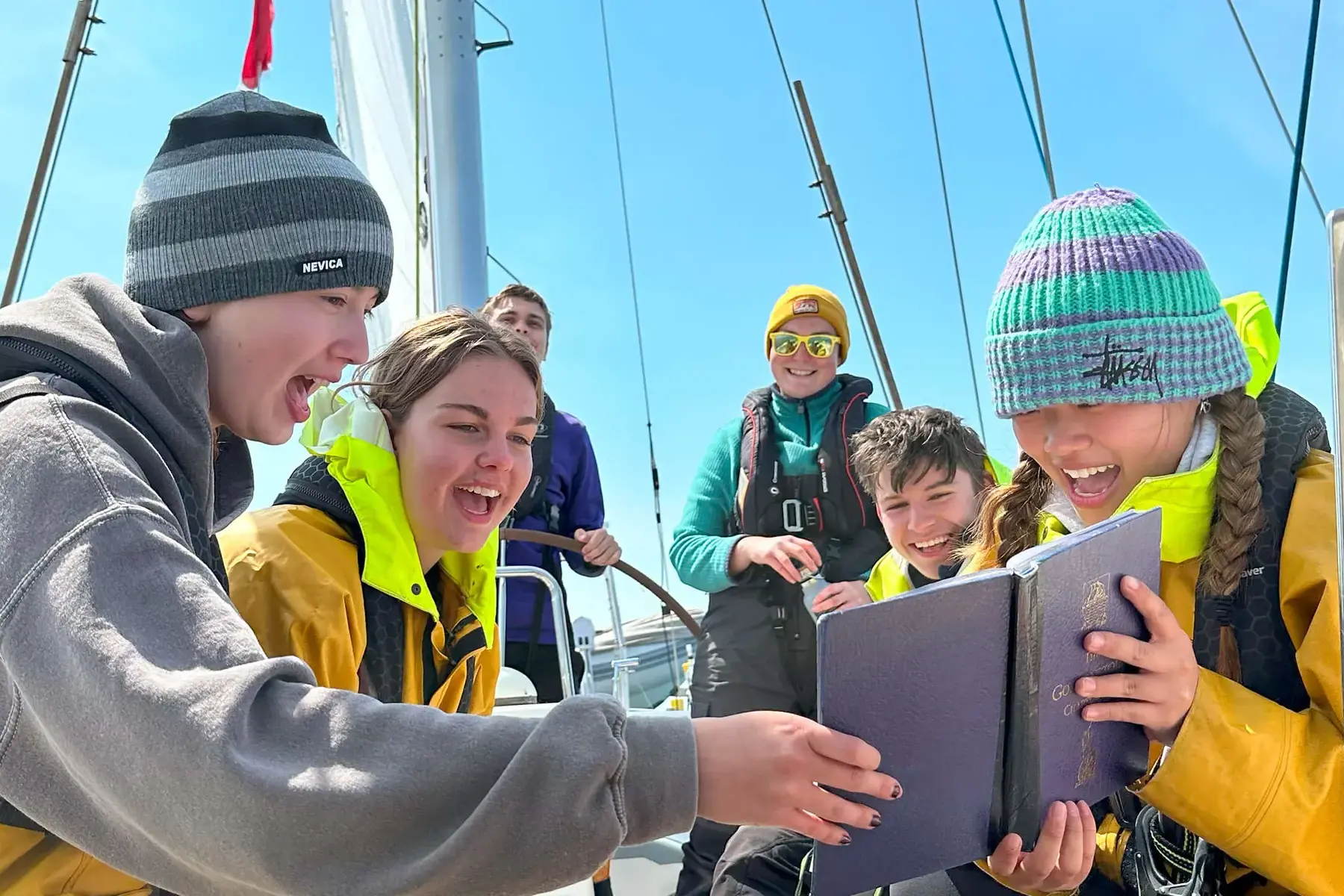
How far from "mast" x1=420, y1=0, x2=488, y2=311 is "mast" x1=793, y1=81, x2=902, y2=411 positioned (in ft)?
5.28

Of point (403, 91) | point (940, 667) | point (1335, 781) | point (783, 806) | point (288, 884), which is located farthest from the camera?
point (403, 91)

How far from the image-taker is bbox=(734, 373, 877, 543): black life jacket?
3312mm

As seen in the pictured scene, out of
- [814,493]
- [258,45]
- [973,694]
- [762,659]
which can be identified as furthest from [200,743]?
[258,45]

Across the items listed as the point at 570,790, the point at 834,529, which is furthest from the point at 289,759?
the point at 834,529

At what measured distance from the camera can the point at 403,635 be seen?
1823 millimetres

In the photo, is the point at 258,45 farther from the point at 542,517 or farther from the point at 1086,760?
the point at 1086,760

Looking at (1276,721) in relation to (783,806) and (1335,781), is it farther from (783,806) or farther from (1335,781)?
(783,806)

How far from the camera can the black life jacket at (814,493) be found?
331cm

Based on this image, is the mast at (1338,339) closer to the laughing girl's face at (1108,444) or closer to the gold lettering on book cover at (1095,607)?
the gold lettering on book cover at (1095,607)

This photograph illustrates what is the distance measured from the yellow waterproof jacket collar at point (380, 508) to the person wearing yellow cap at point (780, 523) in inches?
47.9

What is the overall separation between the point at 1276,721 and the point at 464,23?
4.47 m

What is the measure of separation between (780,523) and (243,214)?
2.09m

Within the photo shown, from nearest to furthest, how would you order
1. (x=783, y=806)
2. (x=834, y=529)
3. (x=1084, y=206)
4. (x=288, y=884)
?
(x=288, y=884)
(x=783, y=806)
(x=1084, y=206)
(x=834, y=529)

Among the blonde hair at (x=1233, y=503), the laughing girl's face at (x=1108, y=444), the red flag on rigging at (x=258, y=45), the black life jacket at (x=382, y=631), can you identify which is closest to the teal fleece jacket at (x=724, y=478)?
the black life jacket at (x=382, y=631)
